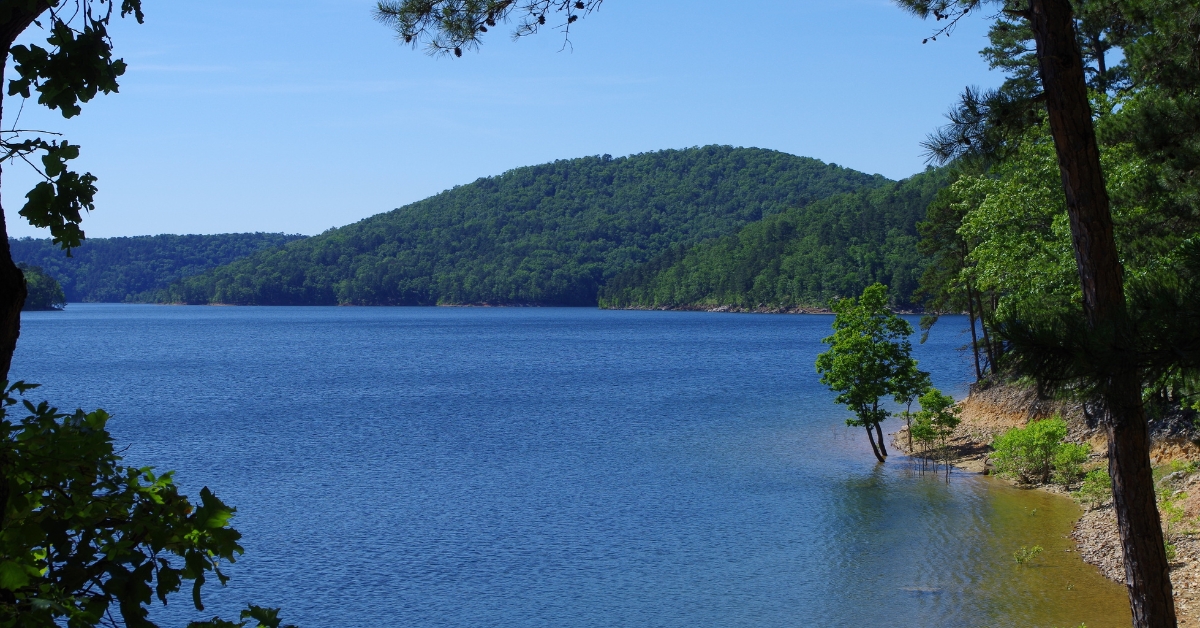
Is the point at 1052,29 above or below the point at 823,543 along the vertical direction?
above

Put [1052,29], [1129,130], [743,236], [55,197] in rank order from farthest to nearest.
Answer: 1. [743,236]
2. [1129,130]
3. [1052,29]
4. [55,197]

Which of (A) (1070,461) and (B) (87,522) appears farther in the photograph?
(A) (1070,461)

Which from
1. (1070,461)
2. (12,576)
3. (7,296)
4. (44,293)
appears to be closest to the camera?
(12,576)

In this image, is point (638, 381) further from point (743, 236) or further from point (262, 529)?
point (743, 236)

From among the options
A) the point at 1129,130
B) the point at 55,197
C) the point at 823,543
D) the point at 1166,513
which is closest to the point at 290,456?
the point at 823,543

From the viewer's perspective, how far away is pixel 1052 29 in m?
7.85

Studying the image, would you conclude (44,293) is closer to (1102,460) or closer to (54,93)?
(1102,460)

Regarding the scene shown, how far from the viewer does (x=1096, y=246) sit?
8016 millimetres

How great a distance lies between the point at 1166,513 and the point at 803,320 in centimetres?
13594

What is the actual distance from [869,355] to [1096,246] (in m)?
22.2

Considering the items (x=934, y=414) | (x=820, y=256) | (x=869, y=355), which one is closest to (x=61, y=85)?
(x=869, y=355)

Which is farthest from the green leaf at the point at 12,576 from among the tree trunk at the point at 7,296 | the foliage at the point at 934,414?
the foliage at the point at 934,414

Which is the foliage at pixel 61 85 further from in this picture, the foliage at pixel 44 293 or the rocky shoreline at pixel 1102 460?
the foliage at pixel 44 293

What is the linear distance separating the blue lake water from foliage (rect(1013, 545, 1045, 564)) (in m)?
0.39
